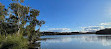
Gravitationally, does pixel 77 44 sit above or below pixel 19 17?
below

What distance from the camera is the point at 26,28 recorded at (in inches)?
1181

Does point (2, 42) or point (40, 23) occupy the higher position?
point (40, 23)

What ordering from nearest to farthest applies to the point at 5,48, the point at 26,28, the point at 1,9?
the point at 5,48 < the point at 1,9 < the point at 26,28

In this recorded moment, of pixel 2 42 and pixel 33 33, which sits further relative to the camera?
pixel 33 33

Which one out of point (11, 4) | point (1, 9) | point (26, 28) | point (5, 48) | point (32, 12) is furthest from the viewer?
point (32, 12)

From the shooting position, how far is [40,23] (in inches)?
1351

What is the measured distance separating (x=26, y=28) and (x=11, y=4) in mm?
8129

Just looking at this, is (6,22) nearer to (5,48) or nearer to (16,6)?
(16,6)

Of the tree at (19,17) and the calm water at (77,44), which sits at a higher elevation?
the tree at (19,17)

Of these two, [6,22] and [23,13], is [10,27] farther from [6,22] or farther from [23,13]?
[23,13]

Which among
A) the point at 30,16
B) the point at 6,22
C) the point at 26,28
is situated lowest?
the point at 26,28

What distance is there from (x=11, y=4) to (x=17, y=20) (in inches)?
192

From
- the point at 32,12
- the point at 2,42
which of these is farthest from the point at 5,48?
the point at 32,12

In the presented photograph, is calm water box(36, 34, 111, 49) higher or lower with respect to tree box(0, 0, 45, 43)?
lower
